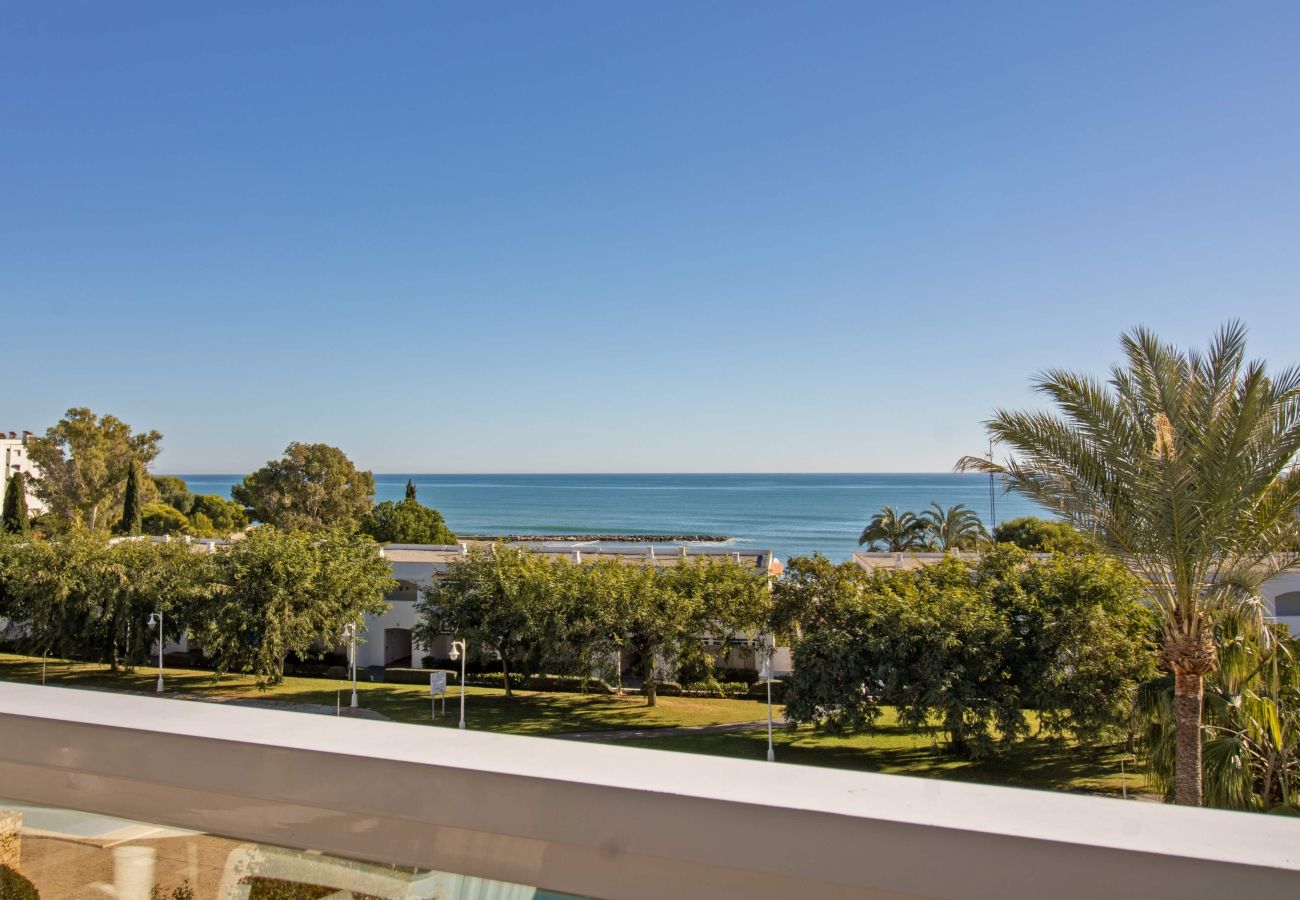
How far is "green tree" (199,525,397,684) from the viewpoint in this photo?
2005cm

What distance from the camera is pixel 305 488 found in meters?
49.4

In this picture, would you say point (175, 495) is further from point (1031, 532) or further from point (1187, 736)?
point (1187, 736)

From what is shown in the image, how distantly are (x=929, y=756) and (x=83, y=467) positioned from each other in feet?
147

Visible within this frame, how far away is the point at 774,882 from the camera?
104cm

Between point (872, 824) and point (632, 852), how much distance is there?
0.32 metres

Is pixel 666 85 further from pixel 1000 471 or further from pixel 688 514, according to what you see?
pixel 688 514

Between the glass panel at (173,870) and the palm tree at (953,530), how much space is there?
39.3m

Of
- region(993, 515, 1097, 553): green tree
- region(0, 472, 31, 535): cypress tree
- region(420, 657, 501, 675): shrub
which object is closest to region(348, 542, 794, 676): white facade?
region(420, 657, 501, 675): shrub

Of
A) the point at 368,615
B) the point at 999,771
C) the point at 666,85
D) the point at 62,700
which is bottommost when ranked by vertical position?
the point at 999,771

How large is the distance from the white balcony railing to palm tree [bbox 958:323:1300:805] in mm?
8952

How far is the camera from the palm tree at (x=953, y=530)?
38969 mm

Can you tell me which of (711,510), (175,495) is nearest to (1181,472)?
(175,495)

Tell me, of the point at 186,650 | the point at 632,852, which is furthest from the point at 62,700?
the point at 186,650

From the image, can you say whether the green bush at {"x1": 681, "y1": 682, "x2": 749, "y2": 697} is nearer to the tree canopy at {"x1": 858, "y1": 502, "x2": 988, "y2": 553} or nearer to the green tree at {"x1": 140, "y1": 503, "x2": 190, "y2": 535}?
the tree canopy at {"x1": 858, "y1": 502, "x2": 988, "y2": 553}
